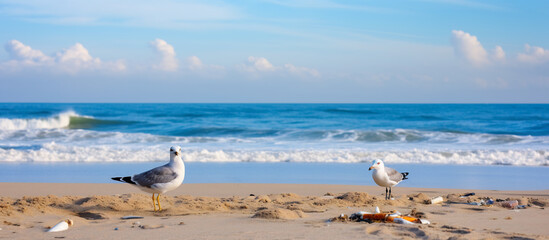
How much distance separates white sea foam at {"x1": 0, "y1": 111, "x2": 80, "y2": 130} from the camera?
109 feet

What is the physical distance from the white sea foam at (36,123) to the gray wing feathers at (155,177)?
96.7 ft

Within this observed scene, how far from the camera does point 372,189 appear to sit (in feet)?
32.2

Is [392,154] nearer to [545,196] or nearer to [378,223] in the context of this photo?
[545,196]

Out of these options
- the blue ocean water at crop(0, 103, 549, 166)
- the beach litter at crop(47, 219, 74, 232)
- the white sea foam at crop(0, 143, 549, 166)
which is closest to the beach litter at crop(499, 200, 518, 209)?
the beach litter at crop(47, 219, 74, 232)

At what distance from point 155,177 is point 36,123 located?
31701mm

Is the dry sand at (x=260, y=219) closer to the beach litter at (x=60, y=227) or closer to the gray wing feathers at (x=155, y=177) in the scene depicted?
the beach litter at (x=60, y=227)

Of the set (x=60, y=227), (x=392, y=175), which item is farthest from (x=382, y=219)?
(x=60, y=227)

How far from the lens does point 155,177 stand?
6.64 meters

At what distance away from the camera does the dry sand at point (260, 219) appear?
4.88 metres

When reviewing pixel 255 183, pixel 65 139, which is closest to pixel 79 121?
pixel 65 139

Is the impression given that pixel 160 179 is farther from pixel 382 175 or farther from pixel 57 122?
pixel 57 122

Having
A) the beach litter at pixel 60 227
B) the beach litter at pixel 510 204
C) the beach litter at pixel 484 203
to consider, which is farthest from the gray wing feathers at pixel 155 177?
the beach litter at pixel 510 204

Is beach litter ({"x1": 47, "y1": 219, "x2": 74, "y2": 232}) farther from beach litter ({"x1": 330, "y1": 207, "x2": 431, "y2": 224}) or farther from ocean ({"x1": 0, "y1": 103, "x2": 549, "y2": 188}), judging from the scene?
ocean ({"x1": 0, "y1": 103, "x2": 549, "y2": 188})

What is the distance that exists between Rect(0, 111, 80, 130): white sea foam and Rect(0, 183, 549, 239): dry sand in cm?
2740
